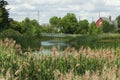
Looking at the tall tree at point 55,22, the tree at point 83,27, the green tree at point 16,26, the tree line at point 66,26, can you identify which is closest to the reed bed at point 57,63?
the green tree at point 16,26

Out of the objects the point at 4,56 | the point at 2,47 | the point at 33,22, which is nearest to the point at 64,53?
the point at 4,56

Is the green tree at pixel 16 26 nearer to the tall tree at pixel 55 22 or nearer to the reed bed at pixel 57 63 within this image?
the tall tree at pixel 55 22

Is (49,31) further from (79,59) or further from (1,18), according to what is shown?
(79,59)

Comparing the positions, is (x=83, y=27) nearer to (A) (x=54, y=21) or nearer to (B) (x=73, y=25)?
(B) (x=73, y=25)

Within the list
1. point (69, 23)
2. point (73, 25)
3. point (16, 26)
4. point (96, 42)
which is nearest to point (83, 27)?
point (73, 25)

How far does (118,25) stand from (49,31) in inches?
842

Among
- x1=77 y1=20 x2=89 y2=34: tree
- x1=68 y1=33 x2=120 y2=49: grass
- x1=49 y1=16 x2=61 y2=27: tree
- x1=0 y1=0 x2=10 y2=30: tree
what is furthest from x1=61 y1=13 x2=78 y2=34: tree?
x1=68 y1=33 x2=120 y2=49: grass

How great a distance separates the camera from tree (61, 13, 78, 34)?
10261 cm

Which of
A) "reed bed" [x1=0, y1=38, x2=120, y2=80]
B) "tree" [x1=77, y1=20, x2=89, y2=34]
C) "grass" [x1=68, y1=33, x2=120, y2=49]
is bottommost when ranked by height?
"tree" [x1=77, y1=20, x2=89, y2=34]

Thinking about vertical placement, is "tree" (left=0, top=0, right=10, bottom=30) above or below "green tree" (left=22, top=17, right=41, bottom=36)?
above

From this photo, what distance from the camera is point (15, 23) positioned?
2963 inches

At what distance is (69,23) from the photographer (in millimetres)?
102188

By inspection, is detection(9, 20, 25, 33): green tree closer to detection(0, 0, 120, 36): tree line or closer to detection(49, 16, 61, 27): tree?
detection(0, 0, 120, 36): tree line

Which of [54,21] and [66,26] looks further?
[54,21]
